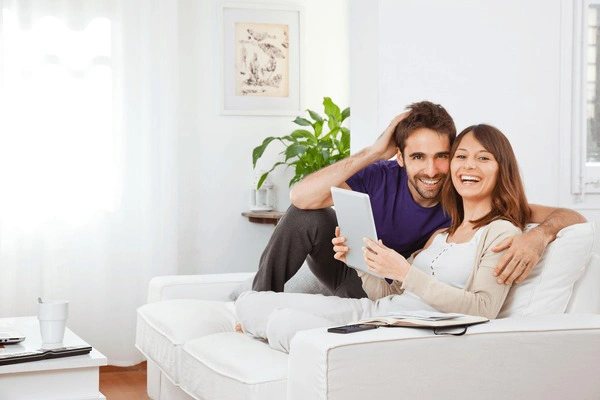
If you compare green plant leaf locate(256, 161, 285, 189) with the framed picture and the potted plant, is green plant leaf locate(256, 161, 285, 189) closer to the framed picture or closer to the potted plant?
the potted plant

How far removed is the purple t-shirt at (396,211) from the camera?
9.87 feet

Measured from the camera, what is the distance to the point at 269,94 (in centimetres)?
524

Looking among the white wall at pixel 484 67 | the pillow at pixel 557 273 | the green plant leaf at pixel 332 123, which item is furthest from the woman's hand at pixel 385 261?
the green plant leaf at pixel 332 123

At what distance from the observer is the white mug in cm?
277

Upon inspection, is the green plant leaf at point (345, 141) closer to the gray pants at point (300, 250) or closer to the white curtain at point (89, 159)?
the white curtain at point (89, 159)

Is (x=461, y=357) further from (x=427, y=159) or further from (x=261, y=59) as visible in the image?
(x=261, y=59)

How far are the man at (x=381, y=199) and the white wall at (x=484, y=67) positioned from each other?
2.15 ft

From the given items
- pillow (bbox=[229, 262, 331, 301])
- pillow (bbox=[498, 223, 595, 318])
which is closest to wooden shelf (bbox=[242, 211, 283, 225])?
pillow (bbox=[229, 262, 331, 301])

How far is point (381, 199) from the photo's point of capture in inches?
121

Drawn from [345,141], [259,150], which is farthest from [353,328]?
[345,141]

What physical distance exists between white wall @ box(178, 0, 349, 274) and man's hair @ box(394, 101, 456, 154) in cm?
238

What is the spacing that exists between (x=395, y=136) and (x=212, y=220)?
2423 millimetres

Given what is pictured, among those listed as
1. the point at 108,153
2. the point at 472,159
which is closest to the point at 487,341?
the point at 472,159

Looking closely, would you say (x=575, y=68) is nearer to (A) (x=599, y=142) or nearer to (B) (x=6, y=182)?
(A) (x=599, y=142)
